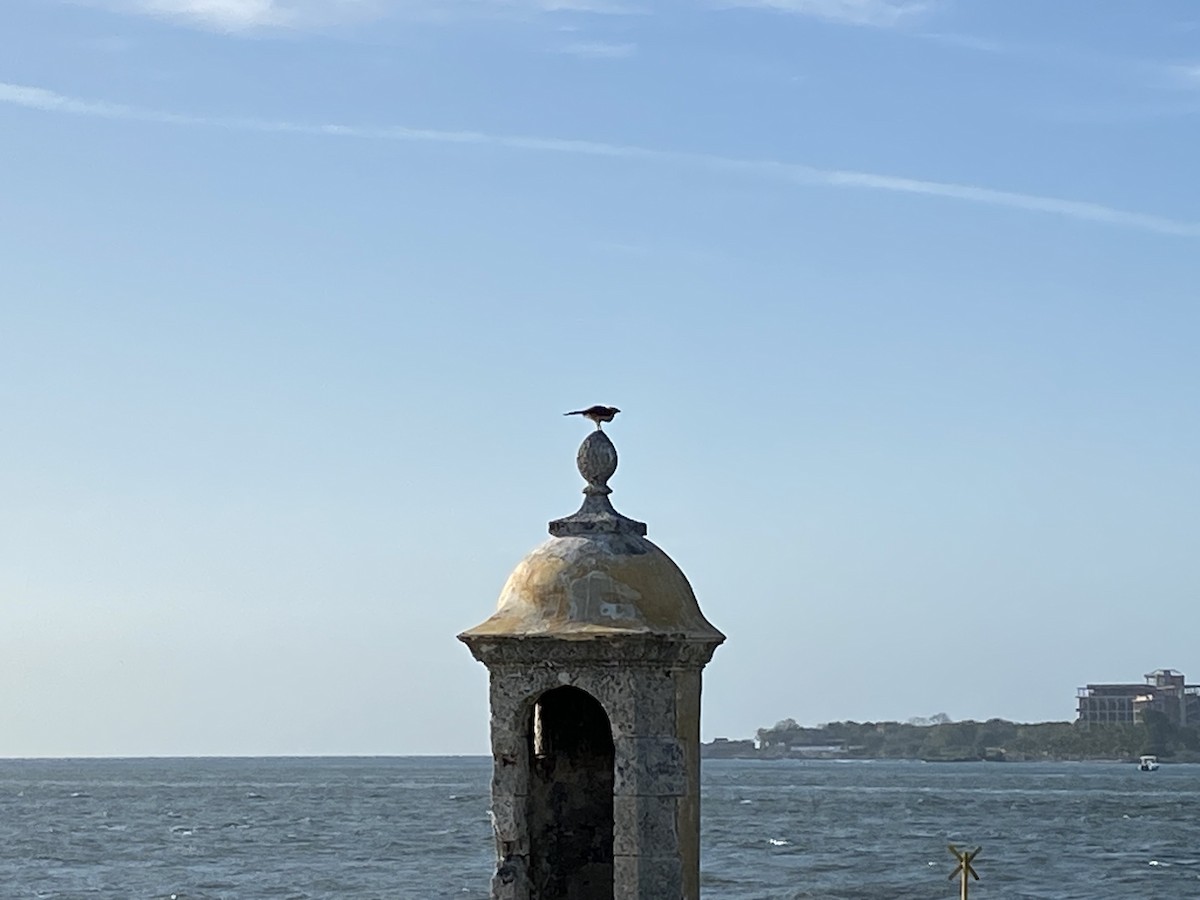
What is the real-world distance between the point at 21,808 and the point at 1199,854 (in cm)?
6271

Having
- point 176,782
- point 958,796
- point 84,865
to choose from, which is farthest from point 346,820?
point 176,782

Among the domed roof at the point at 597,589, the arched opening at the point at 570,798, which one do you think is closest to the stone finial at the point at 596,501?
the domed roof at the point at 597,589

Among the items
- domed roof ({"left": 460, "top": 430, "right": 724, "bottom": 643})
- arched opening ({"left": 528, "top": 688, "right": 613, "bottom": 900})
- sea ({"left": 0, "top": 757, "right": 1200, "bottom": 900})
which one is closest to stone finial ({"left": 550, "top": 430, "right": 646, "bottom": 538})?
domed roof ({"left": 460, "top": 430, "right": 724, "bottom": 643})

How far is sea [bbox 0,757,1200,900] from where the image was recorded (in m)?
53.9

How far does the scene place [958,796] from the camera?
404 feet

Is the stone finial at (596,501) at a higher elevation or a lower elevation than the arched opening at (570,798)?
higher

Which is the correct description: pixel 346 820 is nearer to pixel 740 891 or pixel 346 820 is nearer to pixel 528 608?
pixel 740 891

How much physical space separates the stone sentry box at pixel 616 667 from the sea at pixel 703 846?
21.3 m

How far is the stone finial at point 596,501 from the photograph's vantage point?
949cm

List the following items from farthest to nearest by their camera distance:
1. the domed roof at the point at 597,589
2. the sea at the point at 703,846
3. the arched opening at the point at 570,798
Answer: the sea at the point at 703,846 → the arched opening at the point at 570,798 → the domed roof at the point at 597,589

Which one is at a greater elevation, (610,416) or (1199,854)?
(610,416)

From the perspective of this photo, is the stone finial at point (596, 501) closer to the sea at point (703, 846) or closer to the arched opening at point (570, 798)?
the arched opening at point (570, 798)

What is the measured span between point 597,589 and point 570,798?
72.8 inches

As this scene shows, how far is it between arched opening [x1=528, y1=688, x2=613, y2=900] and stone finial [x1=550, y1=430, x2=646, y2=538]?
1155 millimetres
